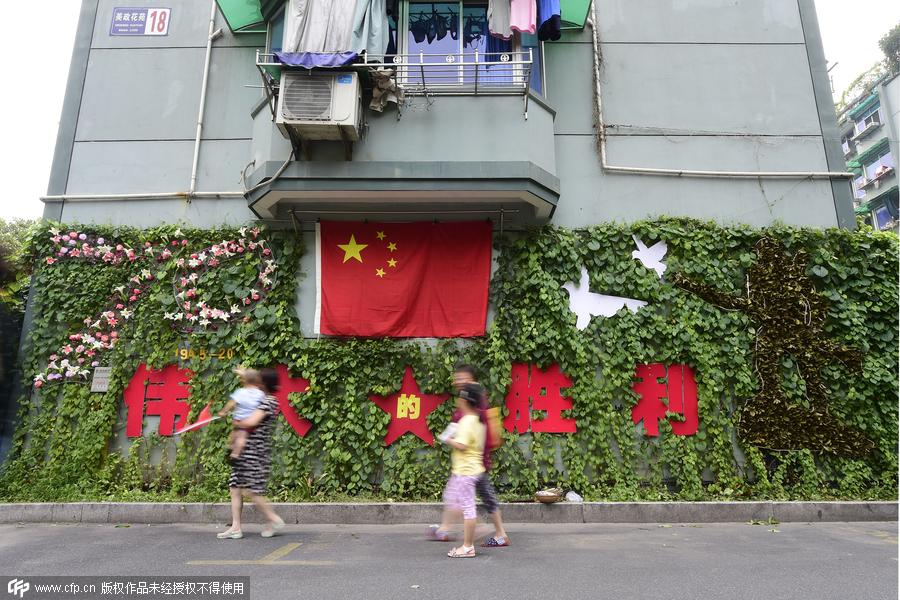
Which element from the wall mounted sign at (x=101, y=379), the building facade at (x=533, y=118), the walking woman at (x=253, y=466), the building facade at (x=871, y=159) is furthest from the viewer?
the building facade at (x=871, y=159)

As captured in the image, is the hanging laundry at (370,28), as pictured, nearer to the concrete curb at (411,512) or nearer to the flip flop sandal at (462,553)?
the concrete curb at (411,512)

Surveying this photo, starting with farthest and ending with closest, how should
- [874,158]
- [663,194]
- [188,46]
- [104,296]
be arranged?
[874,158] → [188,46] → [663,194] → [104,296]

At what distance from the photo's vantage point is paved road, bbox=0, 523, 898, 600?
380 centimetres

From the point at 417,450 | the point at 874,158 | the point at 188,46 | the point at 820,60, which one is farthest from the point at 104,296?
the point at 874,158

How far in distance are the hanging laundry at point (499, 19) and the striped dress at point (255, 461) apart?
629 centimetres

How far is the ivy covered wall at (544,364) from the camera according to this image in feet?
23.4

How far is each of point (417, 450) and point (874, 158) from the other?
42328 millimetres

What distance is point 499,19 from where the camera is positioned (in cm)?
804

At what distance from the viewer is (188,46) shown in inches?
354

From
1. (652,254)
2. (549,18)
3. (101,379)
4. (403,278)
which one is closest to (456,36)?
(549,18)

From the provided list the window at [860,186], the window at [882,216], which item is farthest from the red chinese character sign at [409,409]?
the window at [860,186]

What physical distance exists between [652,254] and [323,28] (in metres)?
5.72

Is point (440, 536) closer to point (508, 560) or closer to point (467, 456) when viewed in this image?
point (508, 560)

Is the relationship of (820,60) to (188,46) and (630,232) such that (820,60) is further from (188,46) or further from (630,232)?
(188,46)
